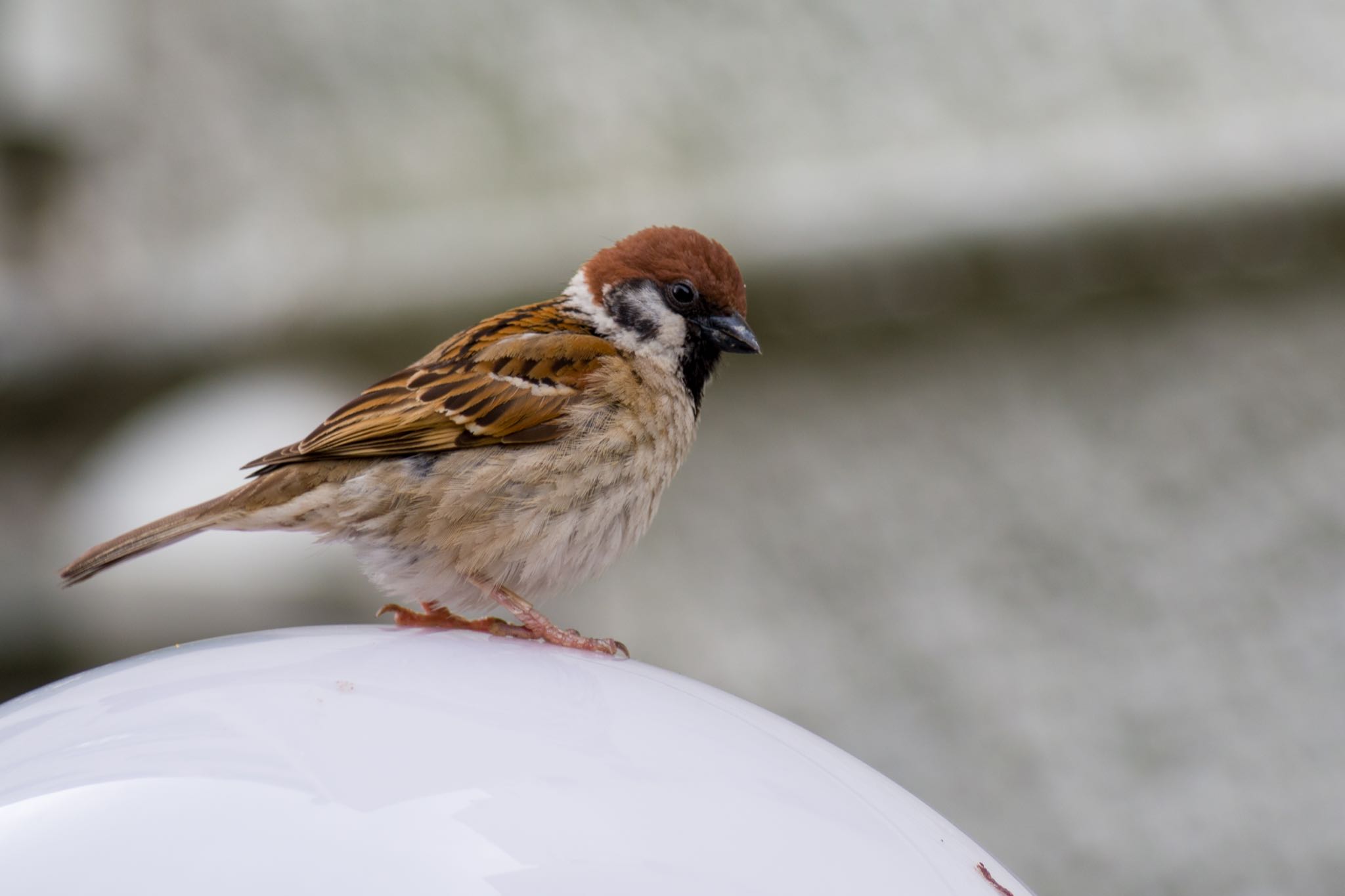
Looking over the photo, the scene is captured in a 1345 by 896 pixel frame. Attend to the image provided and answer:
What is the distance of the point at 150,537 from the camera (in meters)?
1.15

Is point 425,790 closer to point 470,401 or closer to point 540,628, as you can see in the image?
point 540,628

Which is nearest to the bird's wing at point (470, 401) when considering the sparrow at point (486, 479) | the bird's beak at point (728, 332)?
the sparrow at point (486, 479)

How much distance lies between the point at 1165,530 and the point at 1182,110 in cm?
78

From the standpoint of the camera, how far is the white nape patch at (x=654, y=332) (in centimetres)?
139

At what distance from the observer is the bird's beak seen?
1.36 m

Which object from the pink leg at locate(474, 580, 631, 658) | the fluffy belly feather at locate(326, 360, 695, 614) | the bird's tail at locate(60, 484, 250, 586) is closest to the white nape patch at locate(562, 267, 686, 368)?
the fluffy belly feather at locate(326, 360, 695, 614)

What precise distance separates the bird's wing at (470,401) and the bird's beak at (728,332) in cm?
12

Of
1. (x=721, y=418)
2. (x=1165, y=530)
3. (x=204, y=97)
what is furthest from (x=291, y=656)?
(x=204, y=97)

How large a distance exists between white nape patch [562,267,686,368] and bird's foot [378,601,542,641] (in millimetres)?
370

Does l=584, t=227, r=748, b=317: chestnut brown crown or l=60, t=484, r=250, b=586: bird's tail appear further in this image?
l=584, t=227, r=748, b=317: chestnut brown crown

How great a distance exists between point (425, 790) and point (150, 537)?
69cm

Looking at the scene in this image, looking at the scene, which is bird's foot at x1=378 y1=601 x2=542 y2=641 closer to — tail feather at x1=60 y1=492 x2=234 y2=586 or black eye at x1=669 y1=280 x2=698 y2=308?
tail feather at x1=60 y1=492 x2=234 y2=586

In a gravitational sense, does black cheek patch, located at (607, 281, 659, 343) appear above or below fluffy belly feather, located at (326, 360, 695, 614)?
above

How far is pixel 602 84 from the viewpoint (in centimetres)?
251
